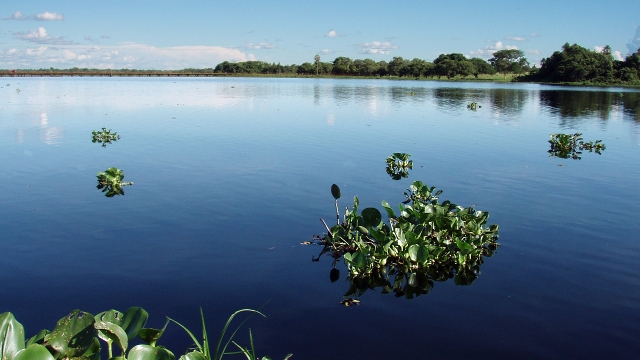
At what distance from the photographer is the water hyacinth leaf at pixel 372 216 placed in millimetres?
9148

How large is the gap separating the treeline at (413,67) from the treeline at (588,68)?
95.3 ft

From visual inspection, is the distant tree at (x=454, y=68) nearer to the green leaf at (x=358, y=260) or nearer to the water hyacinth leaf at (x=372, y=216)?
the water hyacinth leaf at (x=372, y=216)

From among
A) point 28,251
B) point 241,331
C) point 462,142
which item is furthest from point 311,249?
point 462,142

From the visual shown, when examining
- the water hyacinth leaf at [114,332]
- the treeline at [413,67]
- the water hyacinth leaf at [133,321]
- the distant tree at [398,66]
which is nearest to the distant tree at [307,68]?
the treeline at [413,67]

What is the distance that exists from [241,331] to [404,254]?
10.8 ft

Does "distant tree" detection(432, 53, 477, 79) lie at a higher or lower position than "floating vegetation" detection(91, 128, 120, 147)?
higher

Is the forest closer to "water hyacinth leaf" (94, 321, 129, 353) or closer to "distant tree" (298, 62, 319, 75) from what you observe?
"distant tree" (298, 62, 319, 75)

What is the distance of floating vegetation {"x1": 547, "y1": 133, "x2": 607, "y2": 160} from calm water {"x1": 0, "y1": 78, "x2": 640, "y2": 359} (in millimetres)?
627

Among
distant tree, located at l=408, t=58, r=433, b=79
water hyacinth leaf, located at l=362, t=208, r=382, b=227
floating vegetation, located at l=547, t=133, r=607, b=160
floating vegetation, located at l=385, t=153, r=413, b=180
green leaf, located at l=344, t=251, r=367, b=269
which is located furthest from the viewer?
distant tree, located at l=408, t=58, r=433, b=79

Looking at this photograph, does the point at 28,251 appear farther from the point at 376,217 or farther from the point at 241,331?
the point at 376,217

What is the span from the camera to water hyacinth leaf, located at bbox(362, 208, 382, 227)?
9.15 m

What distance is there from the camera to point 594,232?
10.5 meters

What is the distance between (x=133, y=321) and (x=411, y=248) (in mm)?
4914

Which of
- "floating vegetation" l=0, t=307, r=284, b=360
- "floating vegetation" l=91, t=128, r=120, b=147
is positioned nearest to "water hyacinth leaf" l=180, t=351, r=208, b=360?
"floating vegetation" l=0, t=307, r=284, b=360
